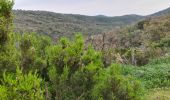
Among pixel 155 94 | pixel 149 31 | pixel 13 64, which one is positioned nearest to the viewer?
pixel 13 64

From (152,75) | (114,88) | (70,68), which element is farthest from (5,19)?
(152,75)

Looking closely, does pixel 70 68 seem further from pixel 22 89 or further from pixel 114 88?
pixel 22 89

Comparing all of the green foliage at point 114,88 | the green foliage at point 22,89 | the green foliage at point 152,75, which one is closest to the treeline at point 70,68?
the green foliage at point 114,88

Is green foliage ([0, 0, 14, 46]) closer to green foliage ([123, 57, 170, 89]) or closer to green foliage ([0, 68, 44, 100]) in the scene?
green foliage ([0, 68, 44, 100])

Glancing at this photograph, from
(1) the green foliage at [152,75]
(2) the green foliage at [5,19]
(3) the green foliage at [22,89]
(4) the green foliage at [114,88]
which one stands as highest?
(2) the green foliage at [5,19]

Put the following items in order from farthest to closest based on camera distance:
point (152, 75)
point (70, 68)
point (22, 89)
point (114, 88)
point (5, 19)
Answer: point (152, 75) < point (70, 68) < point (114, 88) < point (5, 19) < point (22, 89)

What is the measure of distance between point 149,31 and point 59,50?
139 ft

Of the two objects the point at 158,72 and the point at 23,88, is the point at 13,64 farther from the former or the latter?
the point at 158,72

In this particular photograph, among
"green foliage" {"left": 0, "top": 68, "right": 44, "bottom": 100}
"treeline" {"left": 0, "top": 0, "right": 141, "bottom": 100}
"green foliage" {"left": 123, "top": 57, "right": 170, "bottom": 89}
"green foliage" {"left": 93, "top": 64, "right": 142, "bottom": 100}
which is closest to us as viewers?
"green foliage" {"left": 0, "top": 68, "right": 44, "bottom": 100}

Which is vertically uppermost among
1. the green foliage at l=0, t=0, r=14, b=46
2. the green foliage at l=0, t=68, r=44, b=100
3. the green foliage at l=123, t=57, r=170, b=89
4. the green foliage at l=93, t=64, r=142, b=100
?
the green foliage at l=0, t=0, r=14, b=46

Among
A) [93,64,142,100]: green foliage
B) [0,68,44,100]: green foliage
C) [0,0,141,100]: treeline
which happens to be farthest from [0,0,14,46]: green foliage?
[0,68,44,100]: green foliage

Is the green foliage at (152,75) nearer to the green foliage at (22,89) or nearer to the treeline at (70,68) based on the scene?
the treeline at (70,68)

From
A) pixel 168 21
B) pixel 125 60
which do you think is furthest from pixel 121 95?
pixel 168 21

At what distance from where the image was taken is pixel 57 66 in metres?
11.5
